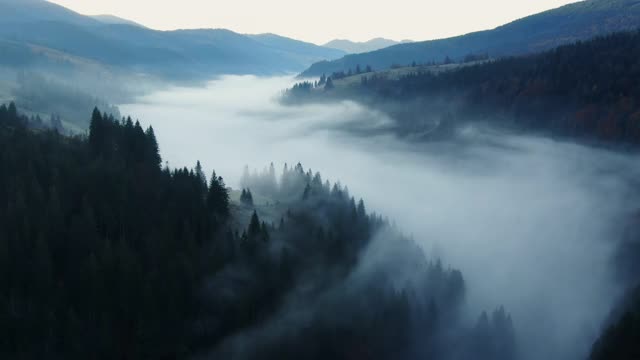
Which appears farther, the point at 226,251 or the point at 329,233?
the point at 329,233

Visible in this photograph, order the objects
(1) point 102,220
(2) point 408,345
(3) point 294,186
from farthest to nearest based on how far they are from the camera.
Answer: (3) point 294,186
(2) point 408,345
(1) point 102,220

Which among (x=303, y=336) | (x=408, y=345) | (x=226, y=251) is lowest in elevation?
(x=408, y=345)

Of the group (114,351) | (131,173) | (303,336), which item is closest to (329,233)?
(303,336)

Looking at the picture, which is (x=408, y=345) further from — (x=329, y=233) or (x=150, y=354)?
(x=150, y=354)

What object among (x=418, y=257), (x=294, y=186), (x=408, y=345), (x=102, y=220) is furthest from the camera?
(x=294, y=186)

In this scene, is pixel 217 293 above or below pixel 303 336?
above

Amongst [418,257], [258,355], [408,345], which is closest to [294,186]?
[418,257]

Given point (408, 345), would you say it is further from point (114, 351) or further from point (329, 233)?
point (114, 351)
